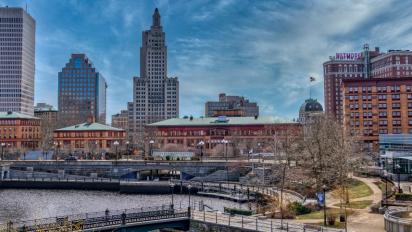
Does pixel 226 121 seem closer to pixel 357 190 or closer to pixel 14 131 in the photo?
pixel 14 131

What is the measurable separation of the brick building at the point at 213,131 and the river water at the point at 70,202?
6785cm

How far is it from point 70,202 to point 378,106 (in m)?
113

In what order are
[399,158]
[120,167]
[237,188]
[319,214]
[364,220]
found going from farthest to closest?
[120,167] → [237,188] → [399,158] → [319,214] → [364,220]

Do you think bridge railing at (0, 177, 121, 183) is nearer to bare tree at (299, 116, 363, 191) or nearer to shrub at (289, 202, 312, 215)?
bare tree at (299, 116, 363, 191)

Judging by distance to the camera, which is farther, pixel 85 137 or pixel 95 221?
pixel 85 137

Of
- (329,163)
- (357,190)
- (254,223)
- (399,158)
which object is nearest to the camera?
(254,223)

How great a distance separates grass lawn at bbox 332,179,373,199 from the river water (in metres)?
16.8

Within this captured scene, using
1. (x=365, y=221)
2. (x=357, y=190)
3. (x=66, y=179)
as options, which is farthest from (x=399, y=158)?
(x=66, y=179)

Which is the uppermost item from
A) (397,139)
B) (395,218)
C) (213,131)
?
(213,131)

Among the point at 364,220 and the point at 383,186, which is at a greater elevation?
the point at 383,186

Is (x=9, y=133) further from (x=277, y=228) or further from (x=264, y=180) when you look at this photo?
(x=277, y=228)

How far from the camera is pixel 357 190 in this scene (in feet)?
241

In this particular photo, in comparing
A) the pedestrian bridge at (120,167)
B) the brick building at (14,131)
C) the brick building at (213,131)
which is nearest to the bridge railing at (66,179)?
the pedestrian bridge at (120,167)

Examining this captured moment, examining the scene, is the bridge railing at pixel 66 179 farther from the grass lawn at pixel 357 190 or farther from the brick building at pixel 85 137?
the grass lawn at pixel 357 190
